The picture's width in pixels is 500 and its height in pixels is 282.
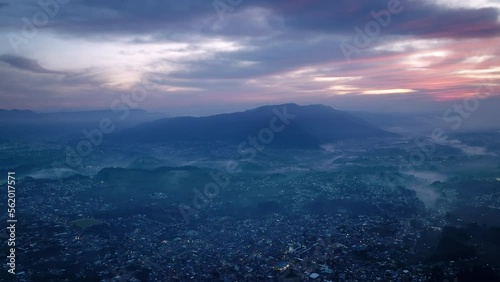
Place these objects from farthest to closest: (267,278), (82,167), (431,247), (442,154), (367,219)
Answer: (442,154) → (82,167) → (367,219) → (431,247) → (267,278)

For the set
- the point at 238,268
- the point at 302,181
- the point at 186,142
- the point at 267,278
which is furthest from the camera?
the point at 186,142

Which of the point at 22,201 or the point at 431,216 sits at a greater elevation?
the point at 22,201

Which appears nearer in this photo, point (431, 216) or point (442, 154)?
point (431, 216)

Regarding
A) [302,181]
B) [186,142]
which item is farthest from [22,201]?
[186,142]

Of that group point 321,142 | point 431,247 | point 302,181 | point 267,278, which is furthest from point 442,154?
point 267,278

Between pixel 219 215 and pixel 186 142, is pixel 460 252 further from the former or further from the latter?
pixel 186 142

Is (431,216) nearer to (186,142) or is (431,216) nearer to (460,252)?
(460,252)
